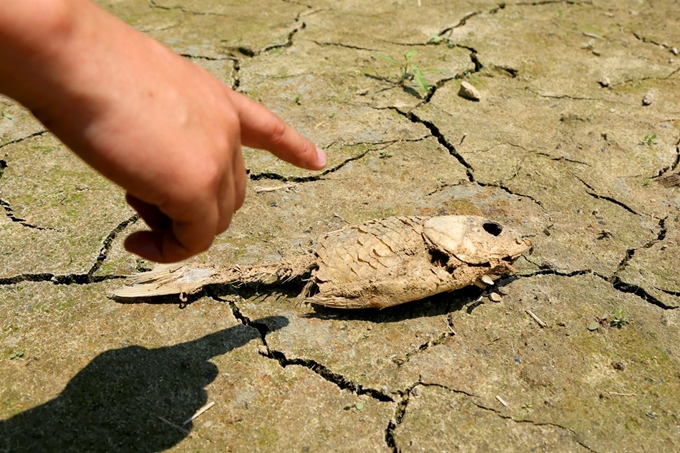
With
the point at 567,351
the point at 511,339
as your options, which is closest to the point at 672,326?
the point at 567,351

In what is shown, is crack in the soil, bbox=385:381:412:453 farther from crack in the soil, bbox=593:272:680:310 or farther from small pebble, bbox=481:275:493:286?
crack in the soil, bbox=593:272:680:310

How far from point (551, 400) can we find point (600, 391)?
19 cm

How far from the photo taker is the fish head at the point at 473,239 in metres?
2.27

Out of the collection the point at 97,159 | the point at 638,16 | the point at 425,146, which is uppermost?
the point at 97,159

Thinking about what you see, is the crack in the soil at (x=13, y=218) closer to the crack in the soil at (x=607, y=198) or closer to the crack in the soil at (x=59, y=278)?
the crack in the soil at (x=59, y=278)

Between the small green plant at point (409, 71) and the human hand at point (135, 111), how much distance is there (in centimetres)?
259

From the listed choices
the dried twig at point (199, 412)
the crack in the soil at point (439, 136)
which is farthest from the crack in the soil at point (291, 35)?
the dried twig at point (199, 412)

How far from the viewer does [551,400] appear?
203 centimetres

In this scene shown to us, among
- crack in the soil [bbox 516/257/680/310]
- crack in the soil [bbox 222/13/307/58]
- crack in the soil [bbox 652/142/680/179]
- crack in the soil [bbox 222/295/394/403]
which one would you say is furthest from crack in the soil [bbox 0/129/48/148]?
crack in the soil [bbox 652/142/680/179]

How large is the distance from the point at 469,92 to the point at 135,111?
2909 millimetres

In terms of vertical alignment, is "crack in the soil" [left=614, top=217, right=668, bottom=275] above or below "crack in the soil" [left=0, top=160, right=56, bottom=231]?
above

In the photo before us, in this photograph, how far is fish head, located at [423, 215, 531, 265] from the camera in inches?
89.4

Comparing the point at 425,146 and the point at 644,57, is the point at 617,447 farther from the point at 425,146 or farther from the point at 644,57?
the point at 644,57

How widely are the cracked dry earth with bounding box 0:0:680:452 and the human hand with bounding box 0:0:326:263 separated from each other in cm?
94
